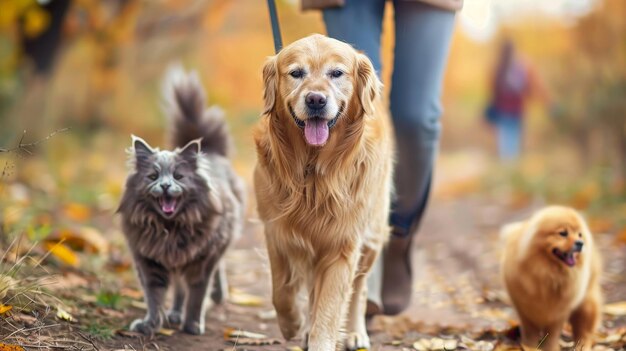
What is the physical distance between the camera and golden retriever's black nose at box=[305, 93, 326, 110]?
2717 millimetres

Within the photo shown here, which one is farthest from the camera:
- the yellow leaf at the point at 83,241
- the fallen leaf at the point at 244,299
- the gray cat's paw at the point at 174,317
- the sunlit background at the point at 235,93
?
the sunlit background at the point at 235,93

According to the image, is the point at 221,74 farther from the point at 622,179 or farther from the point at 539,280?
the point at 539,280

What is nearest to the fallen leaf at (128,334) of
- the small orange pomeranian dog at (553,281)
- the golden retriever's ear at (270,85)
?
the golden retriever's ear at (270,85)

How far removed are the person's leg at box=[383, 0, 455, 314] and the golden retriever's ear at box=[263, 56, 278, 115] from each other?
816 mm

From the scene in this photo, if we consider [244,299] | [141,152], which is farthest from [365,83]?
[244,299]

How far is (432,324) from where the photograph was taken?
12.9ft

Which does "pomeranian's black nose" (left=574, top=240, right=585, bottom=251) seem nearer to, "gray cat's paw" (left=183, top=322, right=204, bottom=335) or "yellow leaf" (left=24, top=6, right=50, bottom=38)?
"gray cat's paw" (left=183, top=322, right=204, bottom=335)

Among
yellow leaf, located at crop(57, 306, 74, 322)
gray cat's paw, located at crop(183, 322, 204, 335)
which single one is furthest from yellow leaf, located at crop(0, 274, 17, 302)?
gray cat's paw, located at crop(183, 322, 204, 335)

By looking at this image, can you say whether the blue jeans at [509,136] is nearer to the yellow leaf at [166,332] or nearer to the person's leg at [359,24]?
the person's leg at [359,24]

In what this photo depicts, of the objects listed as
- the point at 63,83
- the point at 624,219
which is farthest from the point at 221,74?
the point at 624,219

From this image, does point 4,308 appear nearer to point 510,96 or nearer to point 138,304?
point 138,304

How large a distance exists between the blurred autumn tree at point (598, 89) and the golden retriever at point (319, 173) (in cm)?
601

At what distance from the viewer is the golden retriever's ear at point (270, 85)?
294 centimetres

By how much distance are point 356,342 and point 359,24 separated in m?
1.49
